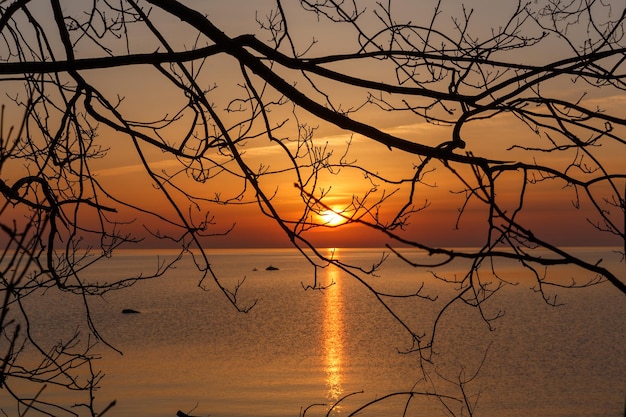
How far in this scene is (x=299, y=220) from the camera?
3.11 m

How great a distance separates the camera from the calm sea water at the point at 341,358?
83.7ft

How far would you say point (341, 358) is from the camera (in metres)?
36.7

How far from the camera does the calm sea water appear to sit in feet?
83.7

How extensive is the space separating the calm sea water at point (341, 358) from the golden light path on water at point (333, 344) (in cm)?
8

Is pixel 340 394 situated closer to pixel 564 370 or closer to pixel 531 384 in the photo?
pixel 531 384

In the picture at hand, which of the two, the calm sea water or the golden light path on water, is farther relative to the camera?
the golden light path on water

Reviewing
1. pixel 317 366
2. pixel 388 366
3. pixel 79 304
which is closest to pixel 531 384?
pixel 388 366

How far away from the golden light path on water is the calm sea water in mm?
75

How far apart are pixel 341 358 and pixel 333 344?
4.82m

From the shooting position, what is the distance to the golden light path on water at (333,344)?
28.6 m

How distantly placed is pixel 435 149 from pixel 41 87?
2548mm

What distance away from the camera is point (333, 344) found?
4153cm

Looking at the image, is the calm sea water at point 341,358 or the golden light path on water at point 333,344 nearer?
the calm sea water at point 341,358

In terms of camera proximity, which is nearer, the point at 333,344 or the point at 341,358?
the point at 341,358
